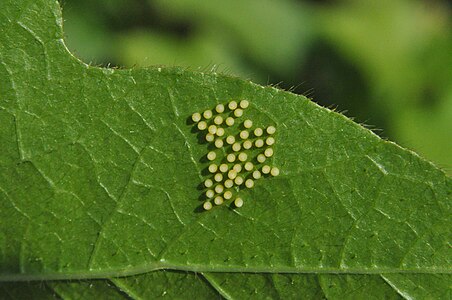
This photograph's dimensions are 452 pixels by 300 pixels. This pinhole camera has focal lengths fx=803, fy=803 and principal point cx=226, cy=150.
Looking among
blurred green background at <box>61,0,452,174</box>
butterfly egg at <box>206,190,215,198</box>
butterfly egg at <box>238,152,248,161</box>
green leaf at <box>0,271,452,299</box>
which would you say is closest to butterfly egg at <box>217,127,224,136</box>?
butterfly egg at <box>238,152,248,161</box>

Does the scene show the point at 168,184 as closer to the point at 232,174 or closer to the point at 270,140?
the point at 232,174

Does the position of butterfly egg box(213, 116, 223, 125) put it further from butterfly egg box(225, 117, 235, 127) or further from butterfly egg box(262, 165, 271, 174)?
butterfly egg box(262, 165, 271, 174)

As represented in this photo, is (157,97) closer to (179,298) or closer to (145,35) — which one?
(179,298)

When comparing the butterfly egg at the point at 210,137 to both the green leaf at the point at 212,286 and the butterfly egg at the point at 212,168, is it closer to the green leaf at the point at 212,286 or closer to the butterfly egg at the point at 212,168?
the butterfly egg at the point at 212,168

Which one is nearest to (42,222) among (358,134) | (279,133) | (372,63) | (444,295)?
(279,133)

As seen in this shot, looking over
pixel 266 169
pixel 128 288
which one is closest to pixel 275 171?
pixel 266 169

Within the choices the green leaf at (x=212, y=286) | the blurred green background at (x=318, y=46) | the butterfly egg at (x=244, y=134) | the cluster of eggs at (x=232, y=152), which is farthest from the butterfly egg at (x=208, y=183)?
the blurred green background at (x=318, y=46)
